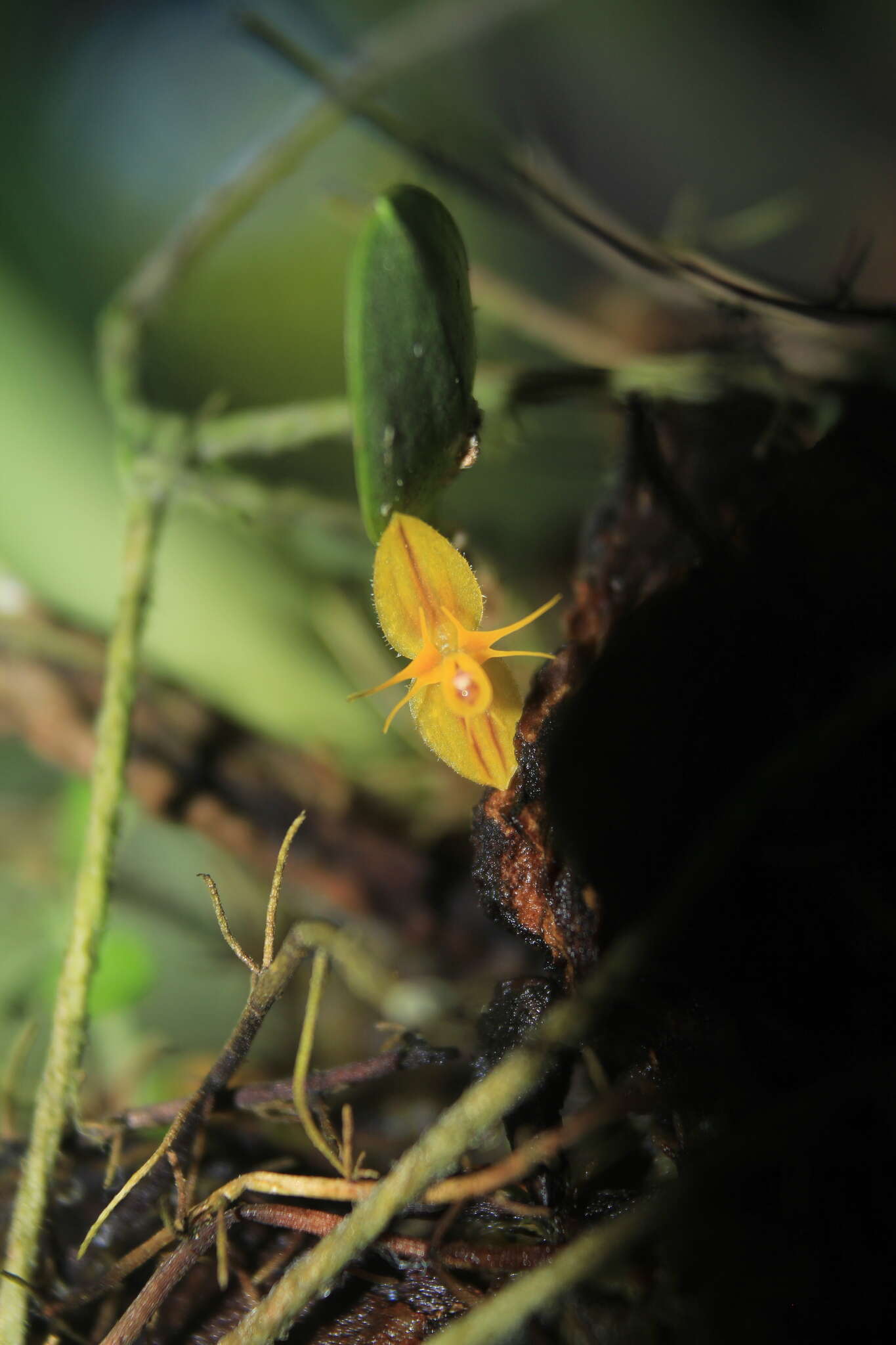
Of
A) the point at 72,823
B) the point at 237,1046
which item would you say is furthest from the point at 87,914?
the point at 72,823

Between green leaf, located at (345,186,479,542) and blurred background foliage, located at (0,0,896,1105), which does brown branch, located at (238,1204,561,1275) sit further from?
blurred background foliage, located at (0,0,896,1105)

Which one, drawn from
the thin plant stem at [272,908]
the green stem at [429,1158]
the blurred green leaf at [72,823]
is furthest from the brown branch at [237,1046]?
the blurred green leaf at [72,823]

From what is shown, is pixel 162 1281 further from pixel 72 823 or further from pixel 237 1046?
pixel 72 823

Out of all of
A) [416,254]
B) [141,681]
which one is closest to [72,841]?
[141,681]

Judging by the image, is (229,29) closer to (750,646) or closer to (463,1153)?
(750,646)

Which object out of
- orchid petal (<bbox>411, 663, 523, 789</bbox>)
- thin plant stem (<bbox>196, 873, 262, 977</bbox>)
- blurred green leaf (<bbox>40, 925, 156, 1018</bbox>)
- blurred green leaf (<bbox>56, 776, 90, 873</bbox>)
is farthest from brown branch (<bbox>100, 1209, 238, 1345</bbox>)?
blurred green leaf (<bbox>56, 776, 90, 873</bbox>)

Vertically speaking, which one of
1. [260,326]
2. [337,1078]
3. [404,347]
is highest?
[260,326]

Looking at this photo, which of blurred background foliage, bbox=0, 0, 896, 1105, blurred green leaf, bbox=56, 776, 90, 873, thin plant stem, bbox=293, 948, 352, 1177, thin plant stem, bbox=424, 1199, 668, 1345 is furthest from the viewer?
blurred green leaf, bbox=56, 776, 90, 873
